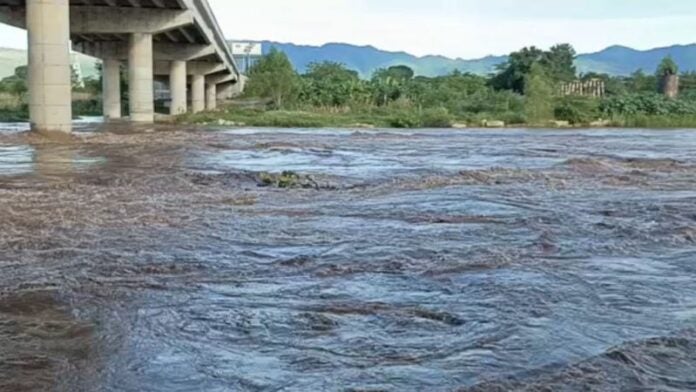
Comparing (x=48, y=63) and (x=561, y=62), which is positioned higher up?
(x=561, y=62)

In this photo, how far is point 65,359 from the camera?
453cm

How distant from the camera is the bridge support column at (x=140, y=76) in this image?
44094 millimetres

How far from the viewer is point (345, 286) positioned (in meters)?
6.29

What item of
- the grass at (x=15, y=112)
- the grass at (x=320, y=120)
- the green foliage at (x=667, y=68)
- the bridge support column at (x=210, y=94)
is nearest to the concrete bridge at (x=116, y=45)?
the bridge support column at (x=210, y=94)

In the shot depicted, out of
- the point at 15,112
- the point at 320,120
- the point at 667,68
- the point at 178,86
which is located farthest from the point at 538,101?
the point at 15,112

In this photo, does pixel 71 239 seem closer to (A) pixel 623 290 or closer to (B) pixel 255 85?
(A) pixel 623 290

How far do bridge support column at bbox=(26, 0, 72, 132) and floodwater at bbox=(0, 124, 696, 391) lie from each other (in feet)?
49.7

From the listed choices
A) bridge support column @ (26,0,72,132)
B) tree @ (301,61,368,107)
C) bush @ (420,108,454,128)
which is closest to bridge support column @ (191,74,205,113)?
tree @ (301,61,368,107)

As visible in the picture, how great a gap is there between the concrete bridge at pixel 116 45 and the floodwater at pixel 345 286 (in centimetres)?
1535

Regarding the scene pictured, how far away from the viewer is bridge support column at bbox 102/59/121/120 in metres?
56.2

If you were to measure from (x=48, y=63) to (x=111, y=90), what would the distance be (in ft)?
100

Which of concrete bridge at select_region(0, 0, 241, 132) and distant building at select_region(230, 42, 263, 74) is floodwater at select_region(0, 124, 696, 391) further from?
distant building at select_region(230, 42, 263, 74)

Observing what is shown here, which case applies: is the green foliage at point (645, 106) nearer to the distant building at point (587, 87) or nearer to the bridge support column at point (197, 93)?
the distant building at point (587, 87)

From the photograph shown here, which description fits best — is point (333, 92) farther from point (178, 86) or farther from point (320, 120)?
point (320, 120)
